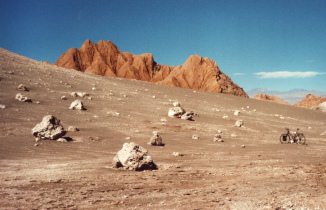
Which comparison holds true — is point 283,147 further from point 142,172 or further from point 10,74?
point 10,74

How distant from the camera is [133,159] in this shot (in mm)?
11617

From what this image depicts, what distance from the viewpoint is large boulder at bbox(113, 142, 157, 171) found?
11.6 metres

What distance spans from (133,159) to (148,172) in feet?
1.98

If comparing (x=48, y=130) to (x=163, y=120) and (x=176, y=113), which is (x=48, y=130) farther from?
(x=176, y=113)

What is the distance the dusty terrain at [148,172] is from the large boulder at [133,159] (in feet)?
0.94

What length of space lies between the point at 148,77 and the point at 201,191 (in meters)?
108

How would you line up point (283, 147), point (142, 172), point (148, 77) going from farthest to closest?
point (148, 77) → point (283, 147) → point (142, 172)

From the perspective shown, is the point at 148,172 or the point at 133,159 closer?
the point at 148,172

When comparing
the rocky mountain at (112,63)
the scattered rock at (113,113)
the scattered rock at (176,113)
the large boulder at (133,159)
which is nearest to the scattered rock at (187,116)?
the scattered rock at (176,113)

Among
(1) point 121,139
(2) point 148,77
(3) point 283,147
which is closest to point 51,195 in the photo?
(1) point 121,139

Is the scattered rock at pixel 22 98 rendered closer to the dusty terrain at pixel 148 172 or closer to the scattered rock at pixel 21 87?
the dusty terrain at pixel 148 172

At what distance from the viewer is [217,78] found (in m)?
86.1

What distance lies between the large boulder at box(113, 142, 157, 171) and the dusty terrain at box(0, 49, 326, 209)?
0.94 ft

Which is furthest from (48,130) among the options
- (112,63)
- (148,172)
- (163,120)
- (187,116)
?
Answer: (112,63)
